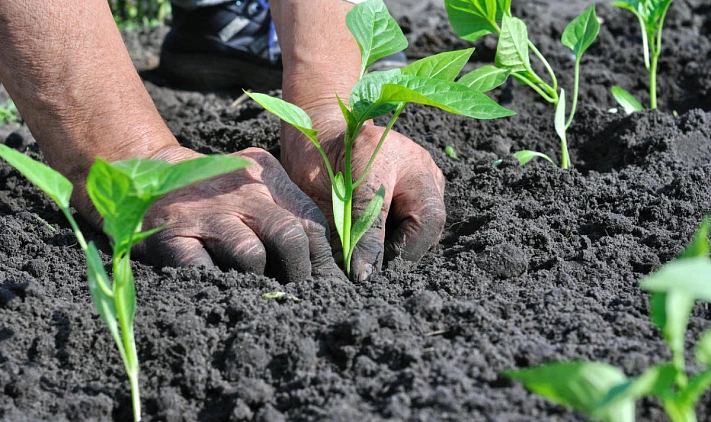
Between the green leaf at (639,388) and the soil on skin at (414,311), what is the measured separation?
209mm

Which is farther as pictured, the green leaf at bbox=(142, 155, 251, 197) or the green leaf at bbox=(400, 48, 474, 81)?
the green leaf at bbox=(400, 48, 474, 81)

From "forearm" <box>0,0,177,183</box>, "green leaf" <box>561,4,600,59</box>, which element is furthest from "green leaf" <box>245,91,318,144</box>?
"green leaf" <box>561,4,600,59</box>

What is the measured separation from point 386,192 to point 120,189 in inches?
32.3

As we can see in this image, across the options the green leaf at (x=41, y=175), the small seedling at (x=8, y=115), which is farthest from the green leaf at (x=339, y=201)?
the small seedling at (x=8, y=115)

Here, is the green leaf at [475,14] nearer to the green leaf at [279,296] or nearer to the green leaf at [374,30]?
the green leaf at [374,30]

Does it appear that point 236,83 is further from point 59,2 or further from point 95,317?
point 95,317

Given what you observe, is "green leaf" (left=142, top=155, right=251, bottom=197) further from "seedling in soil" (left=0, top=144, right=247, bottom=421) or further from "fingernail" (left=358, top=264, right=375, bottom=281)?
"fingernail" (left=358, top=264, right=375, bottom=281)

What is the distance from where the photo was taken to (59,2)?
68.7 inches

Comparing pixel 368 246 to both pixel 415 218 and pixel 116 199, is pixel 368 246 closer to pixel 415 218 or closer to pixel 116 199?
pixel 415 218

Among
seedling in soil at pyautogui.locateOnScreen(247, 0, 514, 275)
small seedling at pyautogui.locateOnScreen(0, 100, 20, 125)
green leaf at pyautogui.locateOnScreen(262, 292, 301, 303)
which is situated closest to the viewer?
seedling in soil at pyautogui.locateOnScreen(247, 0, 514, 275)

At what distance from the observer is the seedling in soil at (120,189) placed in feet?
3.35

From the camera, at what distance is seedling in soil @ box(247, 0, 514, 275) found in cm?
135

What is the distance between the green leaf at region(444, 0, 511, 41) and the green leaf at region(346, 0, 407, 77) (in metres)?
0.47

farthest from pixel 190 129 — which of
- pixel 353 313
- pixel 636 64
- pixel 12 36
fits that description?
pixel 636 64
